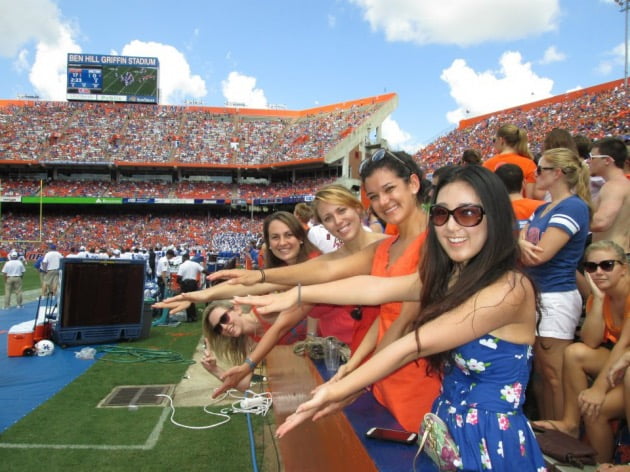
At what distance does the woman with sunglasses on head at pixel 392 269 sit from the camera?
2037 mm

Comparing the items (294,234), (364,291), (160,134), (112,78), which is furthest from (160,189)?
(364,291)

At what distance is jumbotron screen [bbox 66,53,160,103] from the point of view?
5038 centimetres

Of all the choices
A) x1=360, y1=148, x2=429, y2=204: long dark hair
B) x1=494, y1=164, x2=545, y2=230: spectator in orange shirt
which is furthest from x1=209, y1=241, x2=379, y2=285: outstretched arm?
x1=494, y1=164, x2=545, y2=230: spectator in orange shirt

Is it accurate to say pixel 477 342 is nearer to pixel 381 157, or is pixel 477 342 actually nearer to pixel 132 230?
pixel 381 157

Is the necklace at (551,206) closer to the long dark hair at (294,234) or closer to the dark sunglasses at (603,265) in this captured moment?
the dark sunglasses at (603,265)

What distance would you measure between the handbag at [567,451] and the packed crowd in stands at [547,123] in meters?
18.1

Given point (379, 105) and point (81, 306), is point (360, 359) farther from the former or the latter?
point (379, 105)

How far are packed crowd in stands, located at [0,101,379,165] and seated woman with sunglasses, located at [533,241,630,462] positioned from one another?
40066 millimetres

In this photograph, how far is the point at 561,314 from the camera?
2855mm

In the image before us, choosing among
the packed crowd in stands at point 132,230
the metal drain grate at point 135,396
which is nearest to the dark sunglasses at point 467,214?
the metal drain grate at point 135,396

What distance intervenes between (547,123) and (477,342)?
1224 inches

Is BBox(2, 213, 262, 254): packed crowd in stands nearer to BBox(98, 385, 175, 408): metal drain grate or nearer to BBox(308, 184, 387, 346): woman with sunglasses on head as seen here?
BBox(98, 385, 175, 408): metal drain grate

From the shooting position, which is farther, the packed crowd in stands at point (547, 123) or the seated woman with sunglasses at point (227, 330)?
the packed crowd in stands at point (547, 123)

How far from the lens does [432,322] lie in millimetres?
1521
